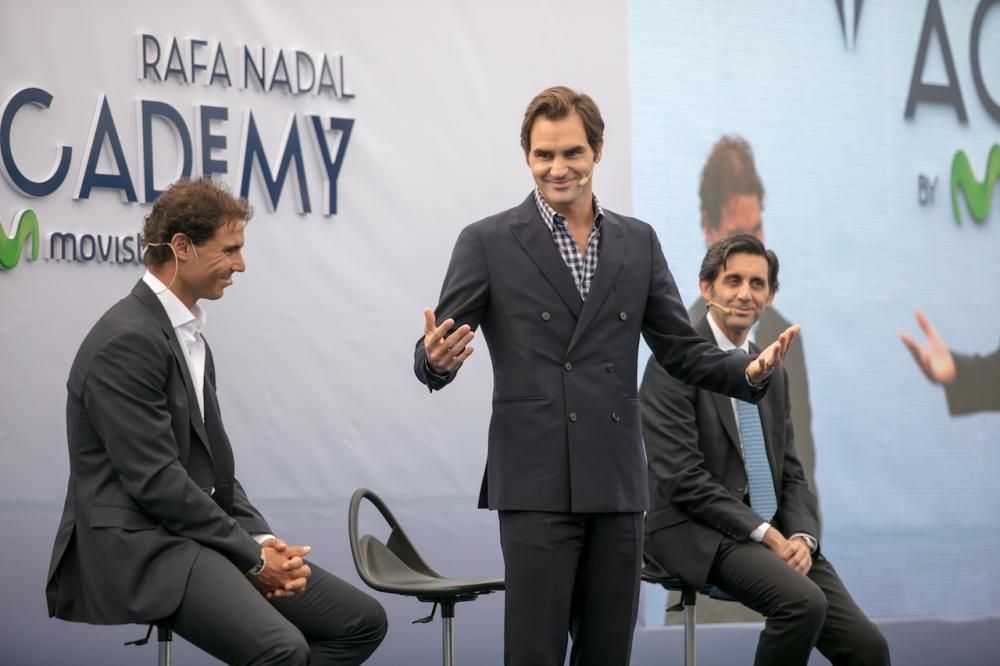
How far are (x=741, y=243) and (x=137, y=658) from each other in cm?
211

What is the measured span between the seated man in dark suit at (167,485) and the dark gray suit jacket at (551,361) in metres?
0.52

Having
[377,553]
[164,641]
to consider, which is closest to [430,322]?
[164,641]

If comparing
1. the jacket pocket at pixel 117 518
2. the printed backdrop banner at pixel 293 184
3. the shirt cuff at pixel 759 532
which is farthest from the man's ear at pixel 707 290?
the jacket pocket at pixel 117 518

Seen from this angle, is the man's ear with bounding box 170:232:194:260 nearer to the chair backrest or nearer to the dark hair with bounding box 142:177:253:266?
the dark hair with bounding box 142:177:253:266

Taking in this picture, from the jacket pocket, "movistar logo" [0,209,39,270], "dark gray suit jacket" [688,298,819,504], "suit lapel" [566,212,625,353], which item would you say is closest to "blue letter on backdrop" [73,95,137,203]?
"movistar logo" [0,209,39,270]

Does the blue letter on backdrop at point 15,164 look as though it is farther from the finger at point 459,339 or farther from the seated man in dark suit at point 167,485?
the finger at point 459,339

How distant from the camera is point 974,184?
16.7ft

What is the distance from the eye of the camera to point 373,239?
13.5ft

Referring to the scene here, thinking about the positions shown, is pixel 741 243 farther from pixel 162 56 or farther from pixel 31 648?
pixel 31 648

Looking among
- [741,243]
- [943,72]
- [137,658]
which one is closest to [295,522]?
[137,658]

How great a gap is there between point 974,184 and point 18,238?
11.8 ft

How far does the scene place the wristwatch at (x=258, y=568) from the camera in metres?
2.67

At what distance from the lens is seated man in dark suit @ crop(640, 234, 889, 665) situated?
316 cm

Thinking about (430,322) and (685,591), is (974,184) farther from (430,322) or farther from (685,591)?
(430,322)
